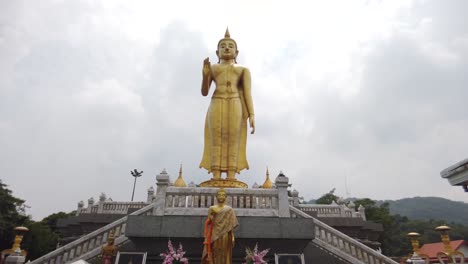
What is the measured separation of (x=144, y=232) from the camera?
8.15m

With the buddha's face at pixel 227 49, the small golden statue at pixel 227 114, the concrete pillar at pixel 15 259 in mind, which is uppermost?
the buddha's face at pixel 227 49

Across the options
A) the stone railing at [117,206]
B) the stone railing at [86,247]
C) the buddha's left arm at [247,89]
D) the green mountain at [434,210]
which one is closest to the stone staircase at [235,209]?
the stone railing at [86,247]

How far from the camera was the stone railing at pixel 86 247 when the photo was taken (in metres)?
8.27

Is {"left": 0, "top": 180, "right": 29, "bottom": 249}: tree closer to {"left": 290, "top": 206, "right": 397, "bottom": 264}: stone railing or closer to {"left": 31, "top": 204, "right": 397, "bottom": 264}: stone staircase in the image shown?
{"left": 31, "top": 204, "right": 397, "bottom": 264}: stone staircase

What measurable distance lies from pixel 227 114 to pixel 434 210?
187 metres

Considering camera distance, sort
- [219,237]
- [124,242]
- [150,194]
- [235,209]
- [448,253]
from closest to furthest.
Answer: [219,237] < [448,253] < [124,242] < [235,209] < [150,194]

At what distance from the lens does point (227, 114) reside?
39.7ft

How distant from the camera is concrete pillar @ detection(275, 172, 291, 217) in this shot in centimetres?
934

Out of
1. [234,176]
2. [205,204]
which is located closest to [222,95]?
[234,176]

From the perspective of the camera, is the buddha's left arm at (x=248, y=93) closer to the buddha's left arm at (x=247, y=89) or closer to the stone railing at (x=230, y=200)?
the buddha's left arm at (x=247, y=89)

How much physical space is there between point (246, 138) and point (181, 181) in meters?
2.93

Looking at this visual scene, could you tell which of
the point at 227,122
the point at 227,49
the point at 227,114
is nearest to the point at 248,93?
the point at 227,114

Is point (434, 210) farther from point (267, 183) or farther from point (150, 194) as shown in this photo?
point (267, 183)

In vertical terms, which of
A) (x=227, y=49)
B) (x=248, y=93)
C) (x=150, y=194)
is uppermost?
(x=227, y=49)
